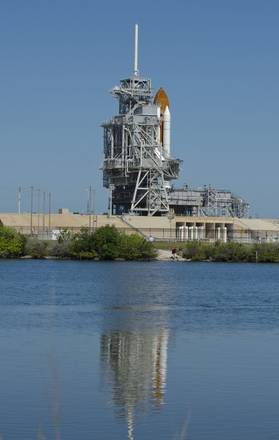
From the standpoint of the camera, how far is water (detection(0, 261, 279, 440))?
16.8 meters

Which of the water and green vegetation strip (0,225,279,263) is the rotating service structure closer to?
green vegetation strip (0,225,279,263)

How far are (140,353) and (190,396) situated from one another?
259 inches

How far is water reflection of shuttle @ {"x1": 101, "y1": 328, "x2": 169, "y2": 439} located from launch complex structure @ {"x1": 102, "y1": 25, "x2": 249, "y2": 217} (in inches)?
3303

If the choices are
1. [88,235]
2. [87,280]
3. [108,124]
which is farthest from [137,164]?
[87,280]

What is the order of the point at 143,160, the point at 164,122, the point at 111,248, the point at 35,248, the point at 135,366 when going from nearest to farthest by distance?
the point at 135,366 < the point at 111,248 < the point at 35,248 < the point at 143,160 < the point at 164,122

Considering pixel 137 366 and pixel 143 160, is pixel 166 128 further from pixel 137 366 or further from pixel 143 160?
pixel 137 366

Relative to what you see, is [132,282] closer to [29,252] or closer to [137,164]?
[29,252]

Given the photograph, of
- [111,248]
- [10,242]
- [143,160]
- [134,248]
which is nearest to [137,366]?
[111,248]

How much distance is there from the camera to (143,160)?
11488cm

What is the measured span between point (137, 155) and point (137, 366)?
9282cm

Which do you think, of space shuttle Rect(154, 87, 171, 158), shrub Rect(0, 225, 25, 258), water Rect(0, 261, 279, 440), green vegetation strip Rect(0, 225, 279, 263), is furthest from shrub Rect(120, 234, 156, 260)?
water Rect(0, 261, 279, 440)

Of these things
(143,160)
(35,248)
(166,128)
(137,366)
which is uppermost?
(166,128)

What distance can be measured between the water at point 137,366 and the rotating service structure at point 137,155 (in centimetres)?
6613

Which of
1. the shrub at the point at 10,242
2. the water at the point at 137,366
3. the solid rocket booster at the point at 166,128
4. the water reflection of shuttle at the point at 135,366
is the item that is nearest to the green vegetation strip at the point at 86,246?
the shrub at the point at 10,242
